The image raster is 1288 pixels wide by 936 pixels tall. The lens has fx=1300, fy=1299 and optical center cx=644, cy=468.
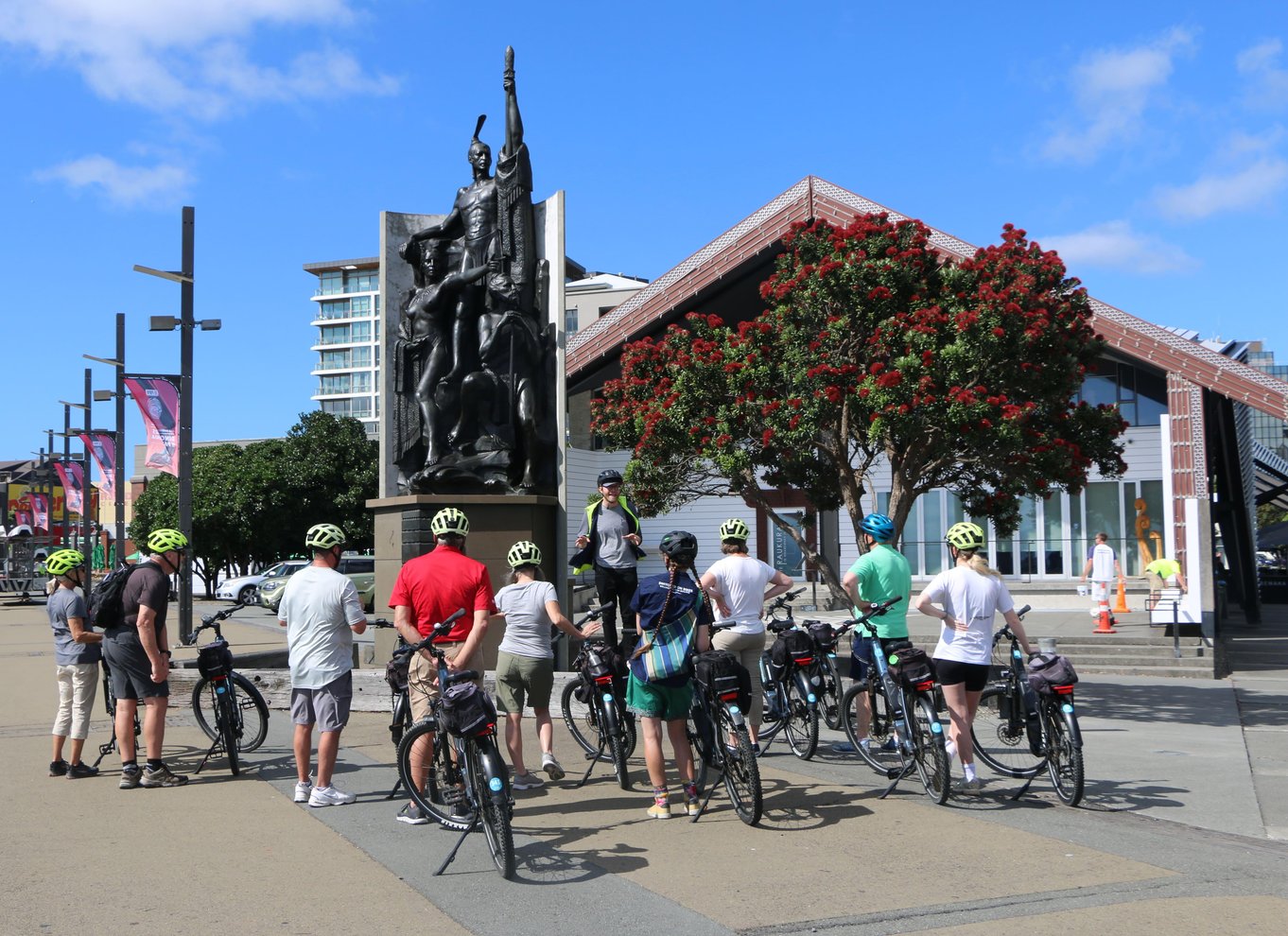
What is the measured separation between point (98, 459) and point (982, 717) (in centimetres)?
3108

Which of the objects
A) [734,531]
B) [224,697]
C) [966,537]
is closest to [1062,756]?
[966,537]

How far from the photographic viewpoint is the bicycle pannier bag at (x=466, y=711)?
248 inches

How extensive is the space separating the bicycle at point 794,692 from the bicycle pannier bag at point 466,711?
3.65 m

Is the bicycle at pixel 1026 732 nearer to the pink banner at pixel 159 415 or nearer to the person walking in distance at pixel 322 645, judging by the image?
the person walking in distance at pixel 322 645

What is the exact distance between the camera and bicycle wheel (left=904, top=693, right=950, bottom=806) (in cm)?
766

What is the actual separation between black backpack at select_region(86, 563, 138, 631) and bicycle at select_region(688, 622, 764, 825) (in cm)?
402

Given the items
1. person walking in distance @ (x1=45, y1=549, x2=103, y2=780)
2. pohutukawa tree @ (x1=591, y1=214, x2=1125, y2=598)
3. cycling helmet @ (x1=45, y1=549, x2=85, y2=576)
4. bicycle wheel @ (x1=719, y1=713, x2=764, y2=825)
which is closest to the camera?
bicycle wheel @ (x1=719, y1=713, x2=764, y2=825)

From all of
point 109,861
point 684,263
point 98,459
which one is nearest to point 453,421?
point 109,861

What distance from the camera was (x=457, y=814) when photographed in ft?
22.4

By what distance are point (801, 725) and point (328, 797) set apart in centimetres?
357

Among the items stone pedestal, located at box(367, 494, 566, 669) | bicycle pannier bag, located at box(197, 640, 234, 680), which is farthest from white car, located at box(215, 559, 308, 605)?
bicycle pannier bag, located at box(197, 640, 234, 680)

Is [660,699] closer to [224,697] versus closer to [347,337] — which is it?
[224,697]

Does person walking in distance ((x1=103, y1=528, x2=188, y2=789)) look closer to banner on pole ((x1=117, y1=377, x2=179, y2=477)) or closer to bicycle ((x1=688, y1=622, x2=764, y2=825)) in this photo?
bicycle ((x1=688, y1=622, x2=764, y2=825))

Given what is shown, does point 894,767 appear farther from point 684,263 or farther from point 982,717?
point 684,263
